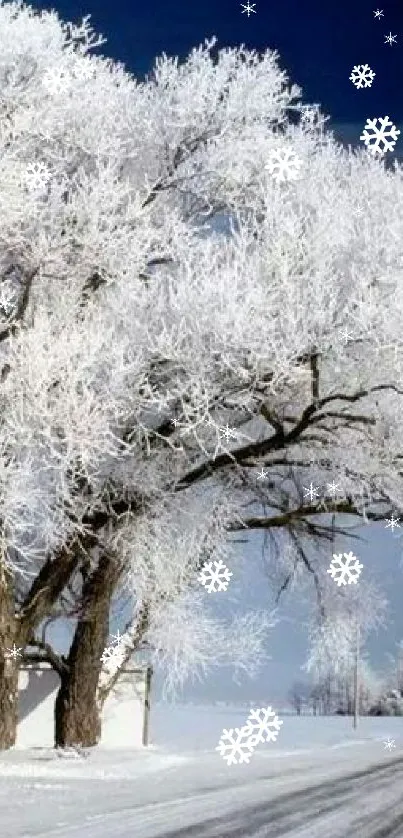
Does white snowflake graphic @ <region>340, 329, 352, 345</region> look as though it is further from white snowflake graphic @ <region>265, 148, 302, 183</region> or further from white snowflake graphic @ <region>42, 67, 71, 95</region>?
white snowflake graphic @ <region>42, 67, 71, 95</region>

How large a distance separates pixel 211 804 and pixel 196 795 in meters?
1.45

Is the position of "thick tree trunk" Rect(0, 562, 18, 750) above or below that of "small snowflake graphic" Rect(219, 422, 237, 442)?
below

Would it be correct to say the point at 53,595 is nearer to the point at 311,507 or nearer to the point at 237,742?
the point at 311,507

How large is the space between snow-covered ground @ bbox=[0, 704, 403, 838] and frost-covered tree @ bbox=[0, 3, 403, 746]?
2.41m

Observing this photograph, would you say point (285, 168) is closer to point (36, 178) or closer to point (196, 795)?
point (36, 178)

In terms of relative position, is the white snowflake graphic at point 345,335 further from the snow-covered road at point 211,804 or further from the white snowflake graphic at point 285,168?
the snow-covered road at point 211,804

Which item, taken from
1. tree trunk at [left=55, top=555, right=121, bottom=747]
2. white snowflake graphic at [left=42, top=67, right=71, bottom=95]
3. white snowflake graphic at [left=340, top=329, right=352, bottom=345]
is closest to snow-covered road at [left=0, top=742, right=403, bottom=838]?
tree trunk at [left=55, top=555, right=121, bottom=747]

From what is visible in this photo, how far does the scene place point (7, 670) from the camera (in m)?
20.6

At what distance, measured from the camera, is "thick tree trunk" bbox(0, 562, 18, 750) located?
20.3m

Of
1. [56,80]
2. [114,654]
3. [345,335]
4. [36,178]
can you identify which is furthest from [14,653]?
[56,80]

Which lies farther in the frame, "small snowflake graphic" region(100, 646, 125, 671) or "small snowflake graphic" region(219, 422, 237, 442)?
"small snowflake graphic" region(100, 646, 125, 671)

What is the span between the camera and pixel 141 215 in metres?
21.2

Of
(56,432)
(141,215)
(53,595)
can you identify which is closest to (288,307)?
(56,432)

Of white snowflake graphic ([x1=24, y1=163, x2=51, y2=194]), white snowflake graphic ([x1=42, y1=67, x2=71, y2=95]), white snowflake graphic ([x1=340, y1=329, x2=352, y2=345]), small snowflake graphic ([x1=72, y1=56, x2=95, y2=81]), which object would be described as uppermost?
small snowflake graphic ([x1=72, y1=56, x2=95, y2=81])
